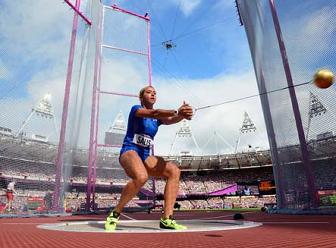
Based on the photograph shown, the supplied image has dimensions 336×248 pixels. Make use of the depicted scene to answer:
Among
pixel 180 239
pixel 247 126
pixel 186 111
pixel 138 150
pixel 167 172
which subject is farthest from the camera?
pixel 247 126

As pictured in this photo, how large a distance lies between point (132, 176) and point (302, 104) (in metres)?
4.69

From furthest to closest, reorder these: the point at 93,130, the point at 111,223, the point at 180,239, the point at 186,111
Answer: the point at 93,130
the point at 111,223
the point at 186,111
the point at 180,239

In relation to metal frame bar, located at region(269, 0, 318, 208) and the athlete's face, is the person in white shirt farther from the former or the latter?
metal frame bar, located at region(269, 0, 318, 208)

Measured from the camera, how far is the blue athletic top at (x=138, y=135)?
14.1 feet

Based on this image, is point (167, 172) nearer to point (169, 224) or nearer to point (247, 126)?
point (169, 224)

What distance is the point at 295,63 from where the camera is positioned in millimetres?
7379

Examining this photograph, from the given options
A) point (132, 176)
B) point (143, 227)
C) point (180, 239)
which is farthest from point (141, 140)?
point (180, 239)

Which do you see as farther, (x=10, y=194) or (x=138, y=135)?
(x=10, y=194)

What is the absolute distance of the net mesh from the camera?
22.3ft

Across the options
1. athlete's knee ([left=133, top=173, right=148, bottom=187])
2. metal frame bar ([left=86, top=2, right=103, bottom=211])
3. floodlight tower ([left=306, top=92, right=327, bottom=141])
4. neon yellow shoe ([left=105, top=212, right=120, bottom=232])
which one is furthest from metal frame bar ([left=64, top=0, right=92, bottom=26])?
neon yellow shoe ([left=105, top=212, right=120, bottom=232])

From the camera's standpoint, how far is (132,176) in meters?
4.03

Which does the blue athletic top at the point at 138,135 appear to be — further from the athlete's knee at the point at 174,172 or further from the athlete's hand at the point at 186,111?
the athlete's hand at the point at 186,111

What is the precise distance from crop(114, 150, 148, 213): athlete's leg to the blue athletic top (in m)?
0.15

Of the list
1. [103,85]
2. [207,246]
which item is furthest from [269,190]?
[207,246]
